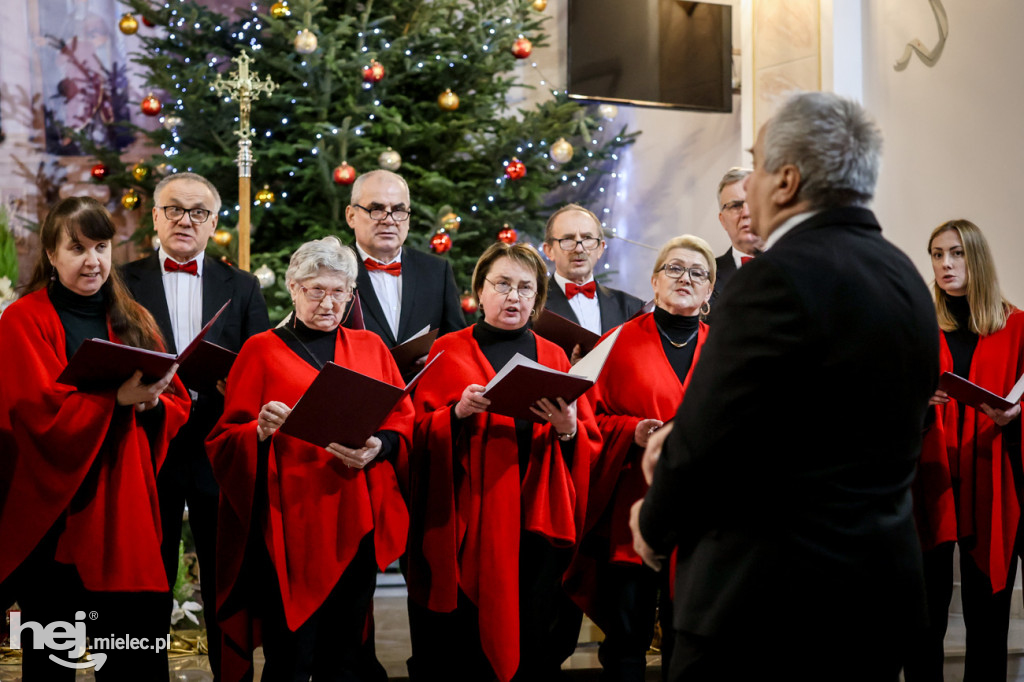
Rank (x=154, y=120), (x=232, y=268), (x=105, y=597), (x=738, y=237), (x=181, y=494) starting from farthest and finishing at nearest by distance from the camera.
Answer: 1. (x=154, y=120)
2. (x=738, y=237)
3. (x=232, y=268)
4. (x=181, y=494)
5. (x=105, y=597)

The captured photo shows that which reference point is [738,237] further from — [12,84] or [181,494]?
[12,84]

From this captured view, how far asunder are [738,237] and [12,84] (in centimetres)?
506

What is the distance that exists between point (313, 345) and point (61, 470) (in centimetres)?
84

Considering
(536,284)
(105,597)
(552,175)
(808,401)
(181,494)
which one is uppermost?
(552,175)

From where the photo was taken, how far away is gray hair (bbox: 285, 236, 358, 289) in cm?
317

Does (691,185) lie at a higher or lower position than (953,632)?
higher

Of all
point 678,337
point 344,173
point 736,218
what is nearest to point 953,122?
point 736,218

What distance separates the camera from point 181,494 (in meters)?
3.44

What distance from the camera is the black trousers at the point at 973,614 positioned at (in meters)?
3.65

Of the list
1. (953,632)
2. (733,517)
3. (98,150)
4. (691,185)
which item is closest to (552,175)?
(691,185)

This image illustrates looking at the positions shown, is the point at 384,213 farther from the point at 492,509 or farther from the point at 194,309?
the point at 492,509

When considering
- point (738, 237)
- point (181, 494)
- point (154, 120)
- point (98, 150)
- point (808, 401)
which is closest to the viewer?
point (808, 401)

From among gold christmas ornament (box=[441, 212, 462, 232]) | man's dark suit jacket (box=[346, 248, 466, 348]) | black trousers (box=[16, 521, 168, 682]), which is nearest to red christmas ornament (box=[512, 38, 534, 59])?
gold christmas ornament (box=[441, 212, 462, 232])

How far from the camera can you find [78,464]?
3014mm
